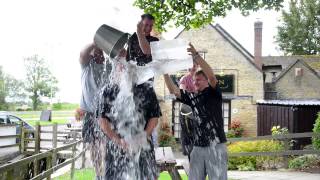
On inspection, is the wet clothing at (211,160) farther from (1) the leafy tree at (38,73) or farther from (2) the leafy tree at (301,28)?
(2) the leafy tree at (301,28)

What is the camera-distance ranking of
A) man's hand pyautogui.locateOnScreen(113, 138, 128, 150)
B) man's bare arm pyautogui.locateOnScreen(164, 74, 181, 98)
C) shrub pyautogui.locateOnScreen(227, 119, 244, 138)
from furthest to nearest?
shrub pyautogui.locateOnScreen(227, 119, 244, 138), man's bare arm pyautogui.locateOnScreen(164, 74, 181, 98), man's hand pyautogui.locateOnScreen(113, 138, 128, 150)

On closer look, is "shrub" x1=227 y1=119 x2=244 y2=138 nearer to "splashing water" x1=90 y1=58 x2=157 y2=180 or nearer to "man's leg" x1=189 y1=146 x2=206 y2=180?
"man's leg" x1=189 y1=146 x2=206 y2=180

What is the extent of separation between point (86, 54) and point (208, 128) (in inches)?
59.8

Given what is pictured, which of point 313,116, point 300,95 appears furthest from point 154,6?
point 300,95

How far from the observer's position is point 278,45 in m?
60.0

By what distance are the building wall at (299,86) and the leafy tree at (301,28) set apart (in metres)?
26.8

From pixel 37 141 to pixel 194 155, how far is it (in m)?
18.9

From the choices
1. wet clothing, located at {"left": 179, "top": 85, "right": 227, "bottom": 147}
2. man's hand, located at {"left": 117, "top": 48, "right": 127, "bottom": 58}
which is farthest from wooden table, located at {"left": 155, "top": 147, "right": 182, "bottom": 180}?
man's hand, located at {"left": 117, "top": 48, "right": 127, "bottom": 58}

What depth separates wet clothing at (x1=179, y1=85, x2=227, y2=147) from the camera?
5.38 m

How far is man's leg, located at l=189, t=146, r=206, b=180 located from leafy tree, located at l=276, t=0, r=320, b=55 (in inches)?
2046

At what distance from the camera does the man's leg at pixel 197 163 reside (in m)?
5.43

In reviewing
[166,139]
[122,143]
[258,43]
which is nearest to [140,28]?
[122,143]

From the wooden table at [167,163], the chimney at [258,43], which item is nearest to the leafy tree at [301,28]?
the chimney at [258,43]

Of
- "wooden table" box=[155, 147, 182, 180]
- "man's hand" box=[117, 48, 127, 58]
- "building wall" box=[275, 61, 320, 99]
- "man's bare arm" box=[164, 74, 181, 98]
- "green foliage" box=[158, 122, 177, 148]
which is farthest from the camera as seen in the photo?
"building wall" box=[275, 61, 320, 99]
